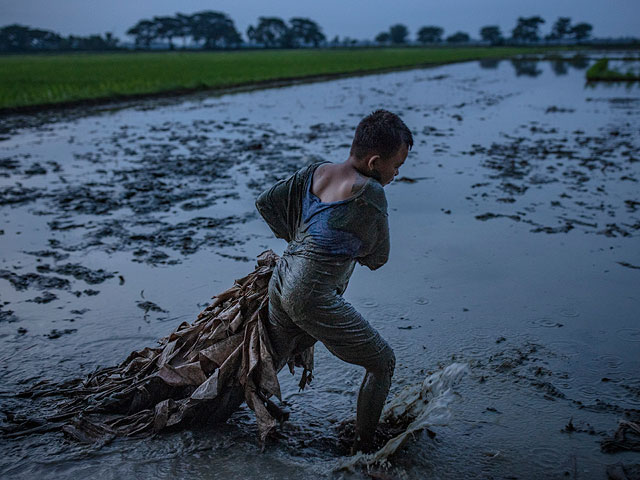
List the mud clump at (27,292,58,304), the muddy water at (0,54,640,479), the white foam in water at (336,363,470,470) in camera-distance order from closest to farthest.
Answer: the white foam in water at (336,363,470,470), the muddy water at (0,54,640,479), the mud clump at (27,292,58,304)

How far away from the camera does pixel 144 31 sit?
109062 millimetres

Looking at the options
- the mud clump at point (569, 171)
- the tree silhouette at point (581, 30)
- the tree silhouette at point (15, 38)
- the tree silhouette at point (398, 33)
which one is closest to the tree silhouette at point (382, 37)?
the tree silhouette at point (398, 33)

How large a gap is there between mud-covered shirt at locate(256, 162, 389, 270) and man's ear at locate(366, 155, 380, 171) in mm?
58

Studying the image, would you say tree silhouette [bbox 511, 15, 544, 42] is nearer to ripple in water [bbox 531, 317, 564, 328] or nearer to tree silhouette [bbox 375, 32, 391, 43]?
tree silhouette [bbox 375, 32, 391, 43]

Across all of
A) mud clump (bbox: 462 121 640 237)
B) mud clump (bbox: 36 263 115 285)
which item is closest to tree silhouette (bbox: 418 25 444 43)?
mud clump (bbox: 462 121 640 237)

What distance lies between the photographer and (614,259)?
5.59m

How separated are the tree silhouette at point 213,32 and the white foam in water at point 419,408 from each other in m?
109

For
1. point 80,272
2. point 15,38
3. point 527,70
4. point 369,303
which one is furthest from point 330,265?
point 15,38

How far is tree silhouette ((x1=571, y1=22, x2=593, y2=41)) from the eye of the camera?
438 feet

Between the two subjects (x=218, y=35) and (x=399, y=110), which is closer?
(x=399, y=110)

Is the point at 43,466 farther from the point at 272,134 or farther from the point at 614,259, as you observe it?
the point at 272,134

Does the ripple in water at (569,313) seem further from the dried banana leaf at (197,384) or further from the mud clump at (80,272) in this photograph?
the mud clump at (80,272)

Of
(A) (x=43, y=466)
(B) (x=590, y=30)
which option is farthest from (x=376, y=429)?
(B) (x=590, y=30)

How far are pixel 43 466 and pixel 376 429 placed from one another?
1.61 m
